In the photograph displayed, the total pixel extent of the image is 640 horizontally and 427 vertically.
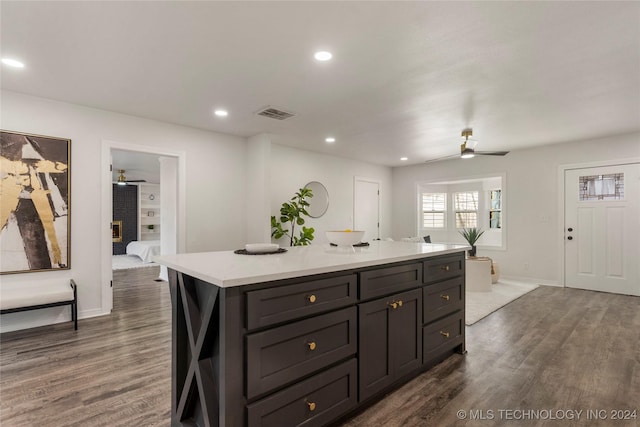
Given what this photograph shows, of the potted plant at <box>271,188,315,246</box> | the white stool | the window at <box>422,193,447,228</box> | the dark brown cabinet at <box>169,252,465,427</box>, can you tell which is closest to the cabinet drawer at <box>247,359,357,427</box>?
the dark brown cabinet at <box>169,252,465,427</box>

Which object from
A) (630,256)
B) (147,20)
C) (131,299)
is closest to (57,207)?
(131,299)

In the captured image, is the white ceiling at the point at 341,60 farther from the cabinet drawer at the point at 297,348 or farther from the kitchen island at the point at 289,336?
the cabinet drawer at the point at 297,348

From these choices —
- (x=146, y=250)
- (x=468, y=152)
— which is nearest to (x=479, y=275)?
(x=468, y=152)

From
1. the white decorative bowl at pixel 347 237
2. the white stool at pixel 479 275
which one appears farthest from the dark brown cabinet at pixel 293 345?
the white stool at pixel 479 275

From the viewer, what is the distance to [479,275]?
496 centimetres

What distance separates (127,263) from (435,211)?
7632 mm

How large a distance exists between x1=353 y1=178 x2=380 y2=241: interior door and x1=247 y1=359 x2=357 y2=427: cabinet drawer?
5.40 metres

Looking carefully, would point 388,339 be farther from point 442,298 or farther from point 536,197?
point 536,197

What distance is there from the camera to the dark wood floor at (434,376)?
74.2 inches

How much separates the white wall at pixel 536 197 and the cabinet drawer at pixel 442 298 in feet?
13.1

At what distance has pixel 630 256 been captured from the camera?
4.86 m

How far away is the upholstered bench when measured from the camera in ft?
9.99

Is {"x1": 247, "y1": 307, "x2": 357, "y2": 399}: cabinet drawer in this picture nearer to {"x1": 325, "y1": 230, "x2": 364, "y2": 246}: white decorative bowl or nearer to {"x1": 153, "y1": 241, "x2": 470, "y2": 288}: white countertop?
{"x1": 153, "y1": 241, "x2": 470, "y2": 288}: white countertop

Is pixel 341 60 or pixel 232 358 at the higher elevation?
pixel 341 60
